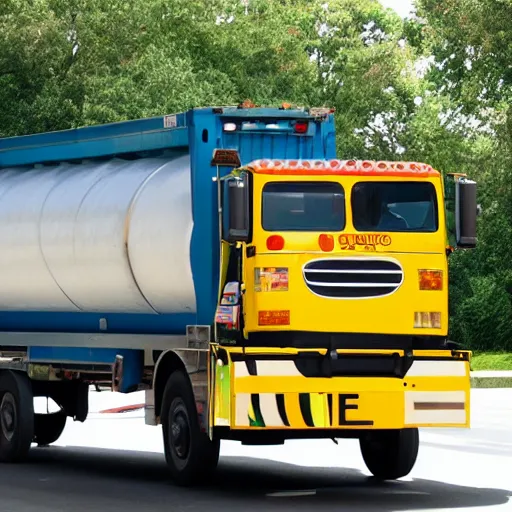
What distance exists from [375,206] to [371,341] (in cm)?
119

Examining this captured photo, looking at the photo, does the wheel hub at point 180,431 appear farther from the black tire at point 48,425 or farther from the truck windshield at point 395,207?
the black tire at point 48,425

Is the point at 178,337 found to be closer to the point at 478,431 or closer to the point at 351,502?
the point at 351,502

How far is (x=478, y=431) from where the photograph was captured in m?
23.0

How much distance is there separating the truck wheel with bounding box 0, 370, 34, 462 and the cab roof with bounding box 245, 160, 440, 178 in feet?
15.9

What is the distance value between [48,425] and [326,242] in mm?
6159

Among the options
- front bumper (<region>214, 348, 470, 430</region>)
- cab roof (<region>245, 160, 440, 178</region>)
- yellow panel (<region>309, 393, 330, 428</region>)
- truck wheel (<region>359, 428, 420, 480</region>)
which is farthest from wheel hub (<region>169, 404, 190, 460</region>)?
cab roof (<region>245, 160, 440, 178</region>)

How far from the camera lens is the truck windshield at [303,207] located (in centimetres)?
1494

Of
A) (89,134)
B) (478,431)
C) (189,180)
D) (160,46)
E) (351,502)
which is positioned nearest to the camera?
(351,502)

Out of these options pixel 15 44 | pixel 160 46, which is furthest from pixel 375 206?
pixel 160 46

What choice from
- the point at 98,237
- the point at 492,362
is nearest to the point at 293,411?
the point at 98,237

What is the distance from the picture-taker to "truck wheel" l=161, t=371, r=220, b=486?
49.8 ft

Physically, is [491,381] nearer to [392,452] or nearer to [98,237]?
[392,452]

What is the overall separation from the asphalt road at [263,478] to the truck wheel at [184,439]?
0.16 m

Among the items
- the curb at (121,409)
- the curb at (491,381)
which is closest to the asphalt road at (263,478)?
the curb at (121,409)
